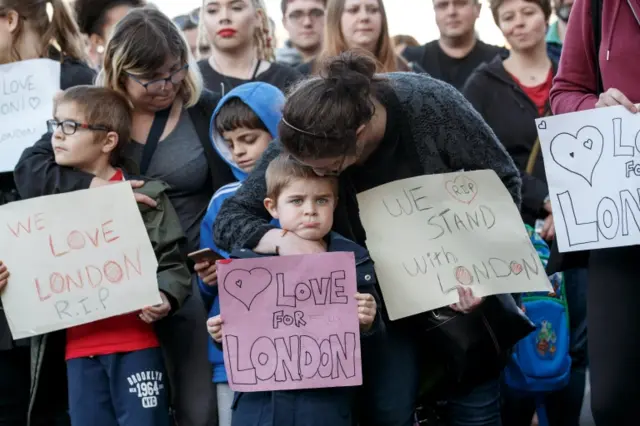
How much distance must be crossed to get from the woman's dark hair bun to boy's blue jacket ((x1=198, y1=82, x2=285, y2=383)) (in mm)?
543

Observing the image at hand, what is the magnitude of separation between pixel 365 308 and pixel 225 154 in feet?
3.72

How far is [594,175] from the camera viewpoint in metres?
3.36

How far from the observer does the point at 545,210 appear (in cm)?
491

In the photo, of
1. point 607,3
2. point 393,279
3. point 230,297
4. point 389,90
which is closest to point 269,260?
point 230,297

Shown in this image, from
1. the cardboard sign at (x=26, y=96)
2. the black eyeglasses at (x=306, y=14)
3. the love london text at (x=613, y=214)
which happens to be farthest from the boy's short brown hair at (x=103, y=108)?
the black eyeglasses at (x=306, y=14)

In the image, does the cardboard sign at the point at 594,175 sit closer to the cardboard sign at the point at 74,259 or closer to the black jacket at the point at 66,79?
the cardboard sign at the point at 74,259

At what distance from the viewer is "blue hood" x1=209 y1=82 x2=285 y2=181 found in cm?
417

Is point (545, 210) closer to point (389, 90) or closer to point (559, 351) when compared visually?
point (559, 351)

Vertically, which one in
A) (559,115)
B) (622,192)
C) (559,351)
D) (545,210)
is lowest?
(559,351)

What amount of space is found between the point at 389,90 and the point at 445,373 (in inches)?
38.1

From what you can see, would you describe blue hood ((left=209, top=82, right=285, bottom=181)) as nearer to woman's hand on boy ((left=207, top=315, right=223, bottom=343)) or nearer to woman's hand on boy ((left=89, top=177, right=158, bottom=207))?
woman's hand on boy ((left=89, top=177, right=158, bottom=207))

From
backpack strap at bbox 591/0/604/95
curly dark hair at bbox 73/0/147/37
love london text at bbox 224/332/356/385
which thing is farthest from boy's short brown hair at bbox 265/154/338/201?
curly dark hair at bbox 73/0/147/37

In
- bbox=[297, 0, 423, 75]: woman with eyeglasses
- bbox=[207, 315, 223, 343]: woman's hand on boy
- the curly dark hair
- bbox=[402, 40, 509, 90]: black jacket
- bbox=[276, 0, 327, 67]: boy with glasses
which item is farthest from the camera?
bbox=[276, 0, 327, 67]: boy with glasses

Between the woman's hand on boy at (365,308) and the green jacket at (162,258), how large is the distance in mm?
816
